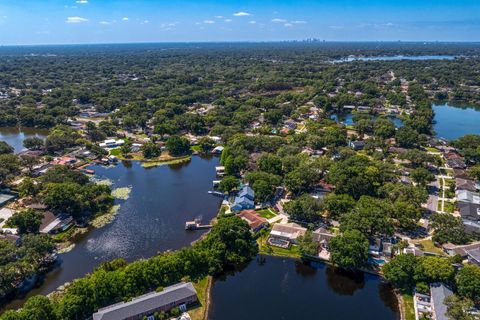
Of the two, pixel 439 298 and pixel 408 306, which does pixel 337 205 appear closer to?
pixel 408 306

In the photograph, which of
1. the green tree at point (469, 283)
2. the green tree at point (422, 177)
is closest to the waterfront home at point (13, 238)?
the green tree at point (469, 283)

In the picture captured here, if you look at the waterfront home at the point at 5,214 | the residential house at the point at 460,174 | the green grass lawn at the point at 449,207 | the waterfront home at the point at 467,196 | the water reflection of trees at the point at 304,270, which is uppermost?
the residential house at the point at 460,174

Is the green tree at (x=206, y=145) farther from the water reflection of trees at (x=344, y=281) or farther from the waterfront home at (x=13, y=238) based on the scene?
the water reflection of trees at (x=344, y=281)

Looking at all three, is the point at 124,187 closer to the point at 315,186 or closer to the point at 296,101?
the point at 315,186

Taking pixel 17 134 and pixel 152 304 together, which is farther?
pixel 17 134

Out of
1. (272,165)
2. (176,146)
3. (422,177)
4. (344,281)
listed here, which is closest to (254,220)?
(344,281)

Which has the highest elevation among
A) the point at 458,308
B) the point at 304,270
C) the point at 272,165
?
the point at 272,165

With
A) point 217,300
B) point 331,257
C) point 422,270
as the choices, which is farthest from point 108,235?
point 422,270
